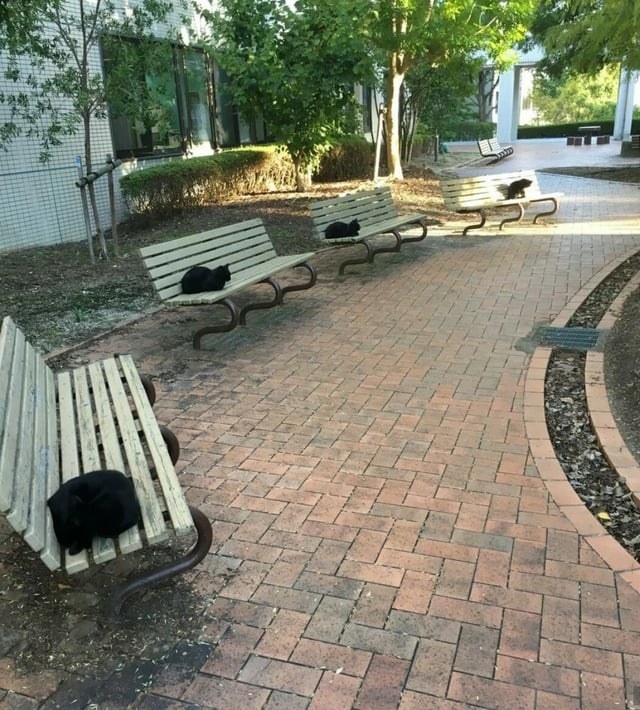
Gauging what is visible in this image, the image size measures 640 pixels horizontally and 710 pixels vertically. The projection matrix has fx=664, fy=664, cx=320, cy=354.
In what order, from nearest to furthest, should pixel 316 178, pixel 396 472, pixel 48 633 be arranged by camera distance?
pixel 48 633 < pixel 396 472 < pixel 316 178

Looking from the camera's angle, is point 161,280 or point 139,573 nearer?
point 139,573

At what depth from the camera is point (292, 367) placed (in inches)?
204

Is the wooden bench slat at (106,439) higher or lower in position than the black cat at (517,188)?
lower

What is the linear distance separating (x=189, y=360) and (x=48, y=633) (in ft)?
9.98

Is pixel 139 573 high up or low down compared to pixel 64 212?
down

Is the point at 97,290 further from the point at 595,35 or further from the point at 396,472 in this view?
the point at 595,35

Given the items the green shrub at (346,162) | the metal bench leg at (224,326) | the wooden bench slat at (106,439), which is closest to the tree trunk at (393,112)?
the green shrub at (346,162)

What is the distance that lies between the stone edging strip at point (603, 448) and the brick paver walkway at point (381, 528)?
60 mm

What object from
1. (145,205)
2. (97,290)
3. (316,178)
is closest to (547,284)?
(97,290)

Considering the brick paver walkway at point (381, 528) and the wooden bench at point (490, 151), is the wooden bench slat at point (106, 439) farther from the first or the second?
the wooden bench at point (490, 151)

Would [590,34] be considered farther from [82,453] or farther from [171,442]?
[82,453]

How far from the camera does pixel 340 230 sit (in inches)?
310

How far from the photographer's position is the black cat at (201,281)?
5.52 meters

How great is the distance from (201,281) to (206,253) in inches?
25.7
